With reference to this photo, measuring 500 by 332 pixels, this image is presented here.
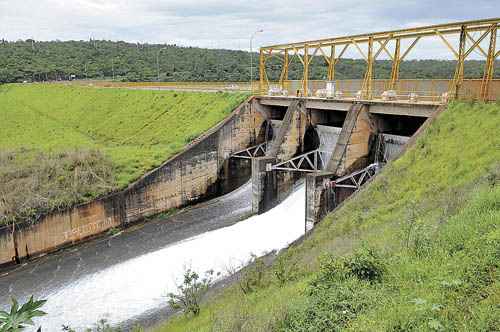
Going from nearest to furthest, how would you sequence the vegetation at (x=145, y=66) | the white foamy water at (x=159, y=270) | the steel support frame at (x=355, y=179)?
the white foamy water at (x=159, y=270), the steel support frame at (x=355, y=179), the vegetation at (x=145, y=66)

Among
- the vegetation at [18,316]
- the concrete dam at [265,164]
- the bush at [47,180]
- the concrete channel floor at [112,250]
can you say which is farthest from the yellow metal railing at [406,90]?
the vegetation at [18,316]

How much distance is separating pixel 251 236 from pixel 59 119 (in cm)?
3463

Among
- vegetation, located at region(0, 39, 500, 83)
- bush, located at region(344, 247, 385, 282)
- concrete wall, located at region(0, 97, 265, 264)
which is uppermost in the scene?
vegetation, located at region(0, 39, 500, 83)

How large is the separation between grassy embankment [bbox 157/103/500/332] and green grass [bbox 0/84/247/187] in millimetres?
13178

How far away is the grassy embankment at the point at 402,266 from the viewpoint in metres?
5.43

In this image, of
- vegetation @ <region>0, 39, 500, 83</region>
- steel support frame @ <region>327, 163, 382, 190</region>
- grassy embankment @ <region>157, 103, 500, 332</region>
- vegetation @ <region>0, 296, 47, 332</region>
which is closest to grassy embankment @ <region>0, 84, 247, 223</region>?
steel support frame @ <region>327, 163, 382, 190</region>

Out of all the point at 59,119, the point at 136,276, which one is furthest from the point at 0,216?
the point at 59,119

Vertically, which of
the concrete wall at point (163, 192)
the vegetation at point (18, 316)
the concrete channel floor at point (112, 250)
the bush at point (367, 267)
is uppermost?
the vegetation at point (18, 316)

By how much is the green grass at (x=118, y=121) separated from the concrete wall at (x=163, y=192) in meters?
0.92

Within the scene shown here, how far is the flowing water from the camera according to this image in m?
14.0

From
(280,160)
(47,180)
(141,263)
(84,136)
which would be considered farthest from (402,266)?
(84,136)

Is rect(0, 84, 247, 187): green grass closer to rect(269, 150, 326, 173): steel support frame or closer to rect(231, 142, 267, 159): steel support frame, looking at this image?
rect(231, 142, 267, 159): steel support frame

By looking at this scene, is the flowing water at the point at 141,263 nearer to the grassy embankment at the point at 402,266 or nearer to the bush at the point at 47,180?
the bush at the point at 47,180

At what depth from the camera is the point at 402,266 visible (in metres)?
7.03
